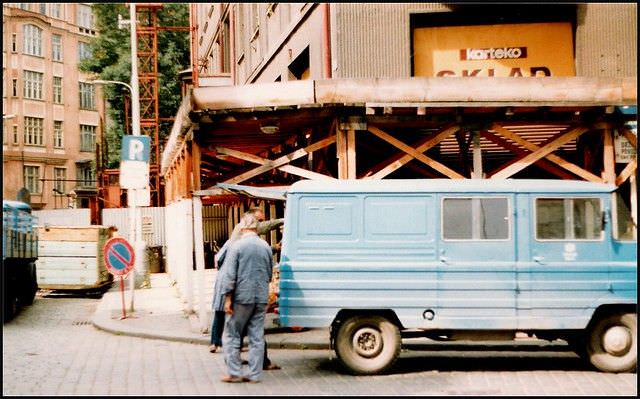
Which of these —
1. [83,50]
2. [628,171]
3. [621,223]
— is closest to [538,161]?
[628,171]

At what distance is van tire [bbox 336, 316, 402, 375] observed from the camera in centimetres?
960

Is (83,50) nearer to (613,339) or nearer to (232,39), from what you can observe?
(232,39)

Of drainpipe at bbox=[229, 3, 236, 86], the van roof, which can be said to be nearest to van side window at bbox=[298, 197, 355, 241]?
the van roof

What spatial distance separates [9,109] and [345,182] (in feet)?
177

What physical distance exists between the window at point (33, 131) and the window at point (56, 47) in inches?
195

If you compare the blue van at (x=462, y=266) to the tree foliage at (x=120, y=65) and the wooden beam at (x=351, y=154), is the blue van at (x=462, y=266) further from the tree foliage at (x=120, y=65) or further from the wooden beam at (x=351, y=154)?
the tree foliage at (x=120, y=65)

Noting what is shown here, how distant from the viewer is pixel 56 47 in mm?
62438

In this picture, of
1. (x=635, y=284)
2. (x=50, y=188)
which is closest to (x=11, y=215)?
(x=635, y=284)

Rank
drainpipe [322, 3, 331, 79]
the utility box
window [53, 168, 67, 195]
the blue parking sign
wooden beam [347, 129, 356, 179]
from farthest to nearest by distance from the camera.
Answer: window [53, 168, 67, 195] → the utility box → the blue parking sign → drainpipe [322, 3, 331, 79] → wooden beam [347, 129, 356, 179]

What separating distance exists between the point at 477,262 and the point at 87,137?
192 feet

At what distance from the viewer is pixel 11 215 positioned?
16859 mm

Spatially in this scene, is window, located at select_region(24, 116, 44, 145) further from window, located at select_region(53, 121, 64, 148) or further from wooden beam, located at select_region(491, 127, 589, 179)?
wooden beam, located at select_region(491, 127, 589, 179)

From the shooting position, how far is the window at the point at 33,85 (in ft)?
196

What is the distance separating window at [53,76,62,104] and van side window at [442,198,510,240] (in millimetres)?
56652
